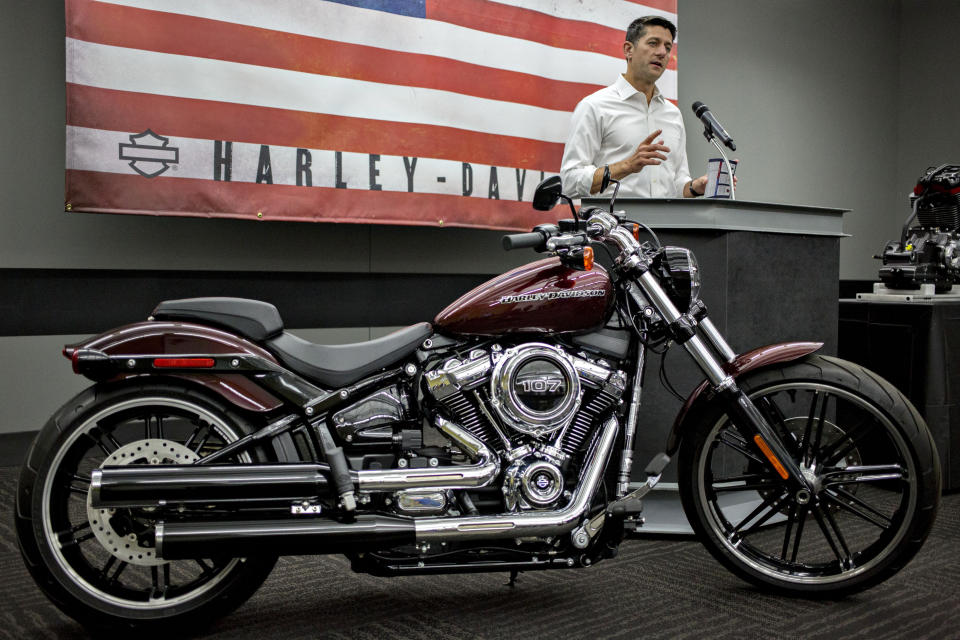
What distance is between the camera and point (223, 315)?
1847 millimetres

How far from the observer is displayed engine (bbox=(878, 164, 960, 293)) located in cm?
334

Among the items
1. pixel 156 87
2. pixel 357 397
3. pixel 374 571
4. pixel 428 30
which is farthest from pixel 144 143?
pixel 374 571

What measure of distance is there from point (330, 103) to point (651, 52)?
1.37 meters

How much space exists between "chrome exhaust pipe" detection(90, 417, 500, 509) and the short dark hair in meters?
1.98

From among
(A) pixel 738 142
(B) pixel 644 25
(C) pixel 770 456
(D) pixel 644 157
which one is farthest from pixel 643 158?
(A) pixel 738 142

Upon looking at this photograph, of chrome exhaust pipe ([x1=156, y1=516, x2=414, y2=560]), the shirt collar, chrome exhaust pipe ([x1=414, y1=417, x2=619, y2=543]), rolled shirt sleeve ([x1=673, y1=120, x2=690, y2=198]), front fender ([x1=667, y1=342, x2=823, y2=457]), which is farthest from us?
rolled shirt sleeve ([x1=673, y1=120, x2=690, y2=198])

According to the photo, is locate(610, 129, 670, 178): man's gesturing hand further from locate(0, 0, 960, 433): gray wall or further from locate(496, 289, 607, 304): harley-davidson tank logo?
locate(0, 0, 960, 433): gray wall

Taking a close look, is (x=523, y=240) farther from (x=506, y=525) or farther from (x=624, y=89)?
(x=624, y=89)

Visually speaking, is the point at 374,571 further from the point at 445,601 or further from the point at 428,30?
A: the point at 428,30

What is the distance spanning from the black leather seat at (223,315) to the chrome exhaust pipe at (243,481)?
316 millimetres

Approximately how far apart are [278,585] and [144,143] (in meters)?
1.82

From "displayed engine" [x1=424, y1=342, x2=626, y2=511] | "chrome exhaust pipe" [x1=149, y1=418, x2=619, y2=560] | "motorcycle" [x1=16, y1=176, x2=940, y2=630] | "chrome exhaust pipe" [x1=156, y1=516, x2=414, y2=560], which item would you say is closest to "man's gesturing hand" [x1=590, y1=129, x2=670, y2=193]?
"motorcycle" [x1=16, y1=176, x2=940, y2=630]

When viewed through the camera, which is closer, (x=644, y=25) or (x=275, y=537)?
(x=275, y=537)

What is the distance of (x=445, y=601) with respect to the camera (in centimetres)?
201
